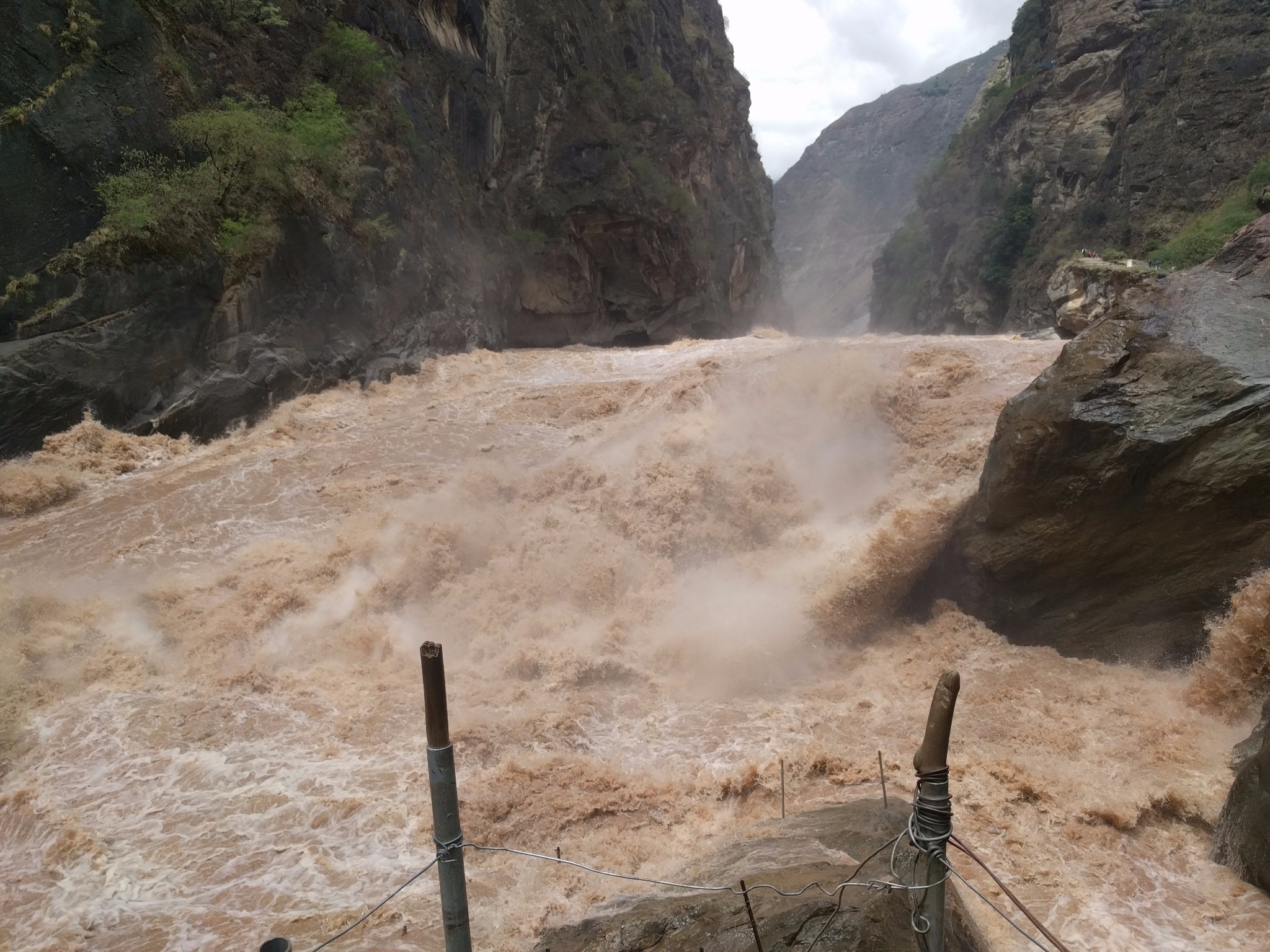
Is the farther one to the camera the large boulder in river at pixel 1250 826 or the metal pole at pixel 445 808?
the large boulder in river at pixel 1250 826

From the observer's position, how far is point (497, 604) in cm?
1024

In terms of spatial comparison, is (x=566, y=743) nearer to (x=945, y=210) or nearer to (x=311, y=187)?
(x=311, y=187)

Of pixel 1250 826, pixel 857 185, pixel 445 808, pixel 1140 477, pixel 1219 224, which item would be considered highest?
pixel 857 185

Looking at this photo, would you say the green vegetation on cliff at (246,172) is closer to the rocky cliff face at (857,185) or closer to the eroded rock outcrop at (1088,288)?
the eroded rock outcrop at (1088,288)

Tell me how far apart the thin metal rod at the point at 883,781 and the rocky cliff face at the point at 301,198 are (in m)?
12.8

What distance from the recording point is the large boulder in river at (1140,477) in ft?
Result: 24.7

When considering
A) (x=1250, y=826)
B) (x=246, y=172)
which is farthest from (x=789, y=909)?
(x=246, y=172)

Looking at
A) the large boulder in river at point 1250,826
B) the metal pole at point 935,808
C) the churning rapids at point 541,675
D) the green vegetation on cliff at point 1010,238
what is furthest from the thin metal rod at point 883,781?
the green vegetation on cliff at point 1010,238

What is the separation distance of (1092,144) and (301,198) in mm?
29209

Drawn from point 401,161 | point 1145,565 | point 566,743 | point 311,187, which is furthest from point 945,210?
point 566,743

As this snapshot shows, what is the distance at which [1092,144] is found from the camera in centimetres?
3022

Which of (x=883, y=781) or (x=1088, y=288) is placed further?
(x=1088, y=288)

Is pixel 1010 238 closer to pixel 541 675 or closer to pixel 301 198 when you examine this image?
pixel 301 198

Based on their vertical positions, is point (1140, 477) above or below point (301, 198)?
below
